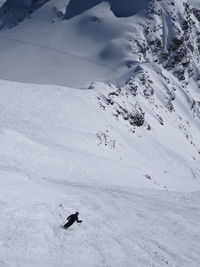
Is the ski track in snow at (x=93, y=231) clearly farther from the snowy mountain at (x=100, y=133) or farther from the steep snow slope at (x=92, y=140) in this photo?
the steep snow slope at (x=92, y=140)

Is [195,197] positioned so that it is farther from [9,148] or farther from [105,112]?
[105,112]

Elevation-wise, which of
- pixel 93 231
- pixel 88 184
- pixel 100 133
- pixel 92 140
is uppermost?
pixel 93 231

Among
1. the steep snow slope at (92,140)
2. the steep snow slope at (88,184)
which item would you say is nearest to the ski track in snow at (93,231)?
the steep snow slope at (88,184)

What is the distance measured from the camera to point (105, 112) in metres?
38.7

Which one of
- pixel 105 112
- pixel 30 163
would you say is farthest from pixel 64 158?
pixel 105 112

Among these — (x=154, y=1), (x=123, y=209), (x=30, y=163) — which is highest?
(x=123, y=209)

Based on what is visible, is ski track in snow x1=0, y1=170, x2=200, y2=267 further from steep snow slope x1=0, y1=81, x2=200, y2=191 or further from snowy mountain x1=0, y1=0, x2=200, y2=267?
steep snow slope x1=0, y1=81, x2=200, y2=191

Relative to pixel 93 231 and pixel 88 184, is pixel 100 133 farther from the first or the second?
pixel 93 231

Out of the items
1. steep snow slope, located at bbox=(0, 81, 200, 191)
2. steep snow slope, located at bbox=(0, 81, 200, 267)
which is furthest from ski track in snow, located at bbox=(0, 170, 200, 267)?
steep snow slope, located at bbox=(0, 81, 200, 191)

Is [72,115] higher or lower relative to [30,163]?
lower

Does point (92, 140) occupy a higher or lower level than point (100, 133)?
higher

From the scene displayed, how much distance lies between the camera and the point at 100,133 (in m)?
33.8

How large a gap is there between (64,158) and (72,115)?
9.12 metres

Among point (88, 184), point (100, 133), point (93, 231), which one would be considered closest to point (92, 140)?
point (100, 133)
